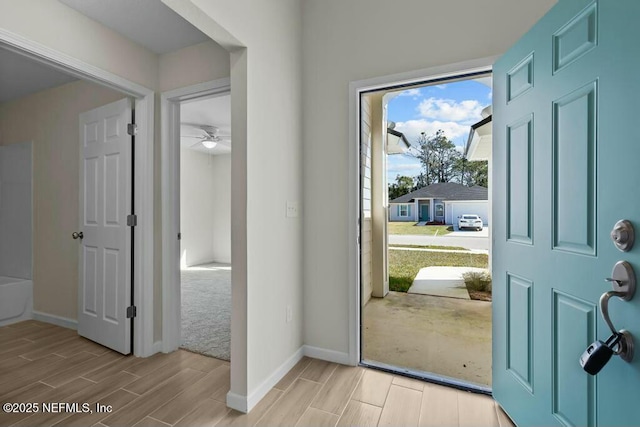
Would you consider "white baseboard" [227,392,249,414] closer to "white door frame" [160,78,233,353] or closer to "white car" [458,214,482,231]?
"white door frame" [160,78,233,353]

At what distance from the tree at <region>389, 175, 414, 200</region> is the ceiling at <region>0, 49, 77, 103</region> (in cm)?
313

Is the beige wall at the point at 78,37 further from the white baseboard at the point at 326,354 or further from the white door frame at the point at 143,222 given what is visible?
the white baseboard at the point at 326,354

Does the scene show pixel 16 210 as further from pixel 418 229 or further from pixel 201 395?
pixel 418 229

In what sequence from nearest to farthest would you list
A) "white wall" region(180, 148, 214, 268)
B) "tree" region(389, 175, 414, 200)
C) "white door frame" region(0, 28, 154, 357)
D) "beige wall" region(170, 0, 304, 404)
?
"beige wall" region(170, 0, 304, 404) < "white door frame" region(0, 28, 154, 357) < "tree" region(389, 175, 414, 200) < "white wall" region(180, 148, 214, 268)

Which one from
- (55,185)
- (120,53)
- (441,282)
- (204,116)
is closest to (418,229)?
(441,282)

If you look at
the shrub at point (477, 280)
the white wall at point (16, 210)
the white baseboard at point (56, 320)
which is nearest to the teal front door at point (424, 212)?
the shrub at point (477, 280)

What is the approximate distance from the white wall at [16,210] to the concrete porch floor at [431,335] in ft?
12.5

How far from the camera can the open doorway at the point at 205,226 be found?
126 inches

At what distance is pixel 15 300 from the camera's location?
3.35 meters

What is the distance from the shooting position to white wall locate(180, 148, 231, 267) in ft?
22.4

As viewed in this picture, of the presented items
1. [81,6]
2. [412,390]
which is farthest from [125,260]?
[412,390]

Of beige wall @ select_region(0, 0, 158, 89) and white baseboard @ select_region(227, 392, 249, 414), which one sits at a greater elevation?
beige wall @ select_region(0, 0, 158, 89)

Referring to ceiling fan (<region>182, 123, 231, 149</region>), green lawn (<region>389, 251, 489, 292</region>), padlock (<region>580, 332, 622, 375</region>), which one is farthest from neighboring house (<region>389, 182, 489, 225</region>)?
ceiling fan (<region>182, 123, 231, 149</region>)

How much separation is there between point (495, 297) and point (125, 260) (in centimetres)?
267
